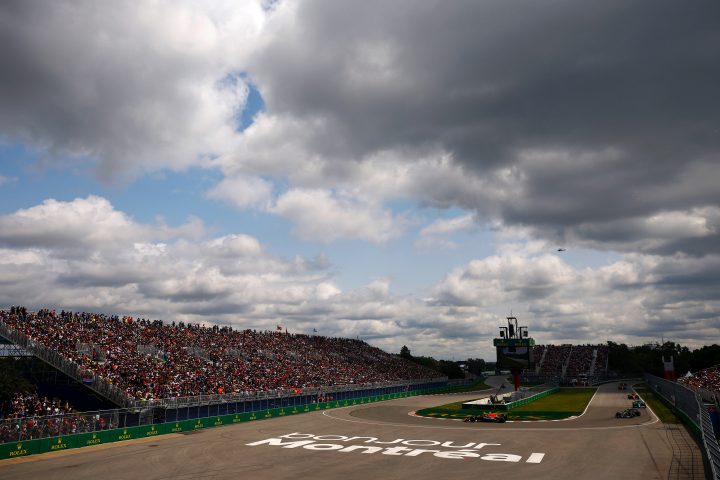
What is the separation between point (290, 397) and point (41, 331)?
25402 millimetres

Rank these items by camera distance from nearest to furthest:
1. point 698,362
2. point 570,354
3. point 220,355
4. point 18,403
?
point 18,403, point 220,355, point 698,362, point 570,354

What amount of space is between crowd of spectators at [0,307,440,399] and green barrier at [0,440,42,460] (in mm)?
11851

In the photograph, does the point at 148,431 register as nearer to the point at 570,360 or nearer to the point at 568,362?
the point at 568,362

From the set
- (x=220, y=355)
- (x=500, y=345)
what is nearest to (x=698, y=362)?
(x=500, y=345)

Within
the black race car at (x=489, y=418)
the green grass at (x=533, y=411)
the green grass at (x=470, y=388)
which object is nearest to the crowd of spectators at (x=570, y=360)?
Result: the green grass at (x=470, y=388)

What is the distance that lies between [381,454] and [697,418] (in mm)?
22568

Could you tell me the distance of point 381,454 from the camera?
3142 centimetres

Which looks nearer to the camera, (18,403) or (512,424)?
(18,403)

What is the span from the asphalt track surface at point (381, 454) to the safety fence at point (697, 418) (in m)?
2.01

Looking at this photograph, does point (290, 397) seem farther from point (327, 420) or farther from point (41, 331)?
point (41, 331)

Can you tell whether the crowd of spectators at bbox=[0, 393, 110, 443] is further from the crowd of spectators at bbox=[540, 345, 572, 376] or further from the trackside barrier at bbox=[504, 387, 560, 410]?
the crowd of spectators at bbox=[540, 345, 572, 376]

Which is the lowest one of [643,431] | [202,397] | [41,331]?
[643,431]

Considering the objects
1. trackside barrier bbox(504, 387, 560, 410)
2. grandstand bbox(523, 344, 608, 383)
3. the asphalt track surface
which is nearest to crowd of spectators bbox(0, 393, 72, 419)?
the asphalt track surface

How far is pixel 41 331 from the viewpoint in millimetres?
46312
